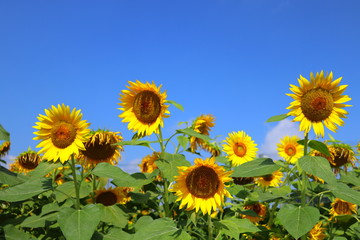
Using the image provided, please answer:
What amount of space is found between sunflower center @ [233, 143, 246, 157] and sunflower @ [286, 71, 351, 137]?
1585 mm

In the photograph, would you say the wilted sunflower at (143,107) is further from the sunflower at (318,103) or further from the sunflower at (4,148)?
the sunflower at (4,148)

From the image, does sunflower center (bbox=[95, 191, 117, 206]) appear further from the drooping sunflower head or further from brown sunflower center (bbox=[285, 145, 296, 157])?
brown sunflower center (bbox=[285, 145, 296, 157])

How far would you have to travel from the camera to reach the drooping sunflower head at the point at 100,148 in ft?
12.8

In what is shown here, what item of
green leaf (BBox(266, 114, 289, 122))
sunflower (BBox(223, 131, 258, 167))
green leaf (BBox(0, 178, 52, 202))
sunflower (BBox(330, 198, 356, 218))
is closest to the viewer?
green leaf (BBox(0, 178, 52, 202))

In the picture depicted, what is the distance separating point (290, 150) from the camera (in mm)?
4844

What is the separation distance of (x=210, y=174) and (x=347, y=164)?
240cm

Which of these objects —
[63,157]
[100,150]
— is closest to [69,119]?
[63,157]

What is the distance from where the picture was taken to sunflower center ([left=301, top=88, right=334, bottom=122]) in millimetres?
2967

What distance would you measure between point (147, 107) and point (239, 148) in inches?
65.3

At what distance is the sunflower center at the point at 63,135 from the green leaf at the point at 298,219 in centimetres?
170

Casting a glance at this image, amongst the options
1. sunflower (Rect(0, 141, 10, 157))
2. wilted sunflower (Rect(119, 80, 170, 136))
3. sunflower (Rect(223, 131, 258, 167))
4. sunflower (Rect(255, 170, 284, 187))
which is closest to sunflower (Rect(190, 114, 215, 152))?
sunflower (Rect(223, 131, 258, 167))

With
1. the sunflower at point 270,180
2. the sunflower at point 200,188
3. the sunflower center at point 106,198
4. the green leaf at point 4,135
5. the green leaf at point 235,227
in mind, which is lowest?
the green leaf at point 235,227

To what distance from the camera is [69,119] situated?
124 inches

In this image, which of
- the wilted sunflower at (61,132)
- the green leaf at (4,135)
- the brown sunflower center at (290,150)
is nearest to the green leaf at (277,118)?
the wilted sunflower at (61,132)
